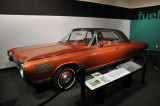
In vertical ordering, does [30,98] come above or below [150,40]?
below

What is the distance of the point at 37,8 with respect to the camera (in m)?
4.26

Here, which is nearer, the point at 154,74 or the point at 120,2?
the point at 154,74

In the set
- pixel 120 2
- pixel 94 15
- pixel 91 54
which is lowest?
pixel 91 54

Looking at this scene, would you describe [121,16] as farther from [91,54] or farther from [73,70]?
[73,70]

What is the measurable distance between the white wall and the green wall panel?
11.1ft

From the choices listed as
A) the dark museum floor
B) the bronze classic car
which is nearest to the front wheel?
the bronze classic car

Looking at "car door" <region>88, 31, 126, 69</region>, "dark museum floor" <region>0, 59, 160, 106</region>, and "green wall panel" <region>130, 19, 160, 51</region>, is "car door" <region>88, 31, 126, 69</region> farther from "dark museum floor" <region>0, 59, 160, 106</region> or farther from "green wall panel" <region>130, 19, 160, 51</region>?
"green wall panel" <region>130, 19, 160, 51</region>

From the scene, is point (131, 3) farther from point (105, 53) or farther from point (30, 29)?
point (30, 29)

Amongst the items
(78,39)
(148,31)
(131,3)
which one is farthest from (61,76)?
(131,3)

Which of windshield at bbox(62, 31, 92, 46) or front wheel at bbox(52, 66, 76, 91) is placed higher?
windshield at bbox(62, 31, 92, 46)

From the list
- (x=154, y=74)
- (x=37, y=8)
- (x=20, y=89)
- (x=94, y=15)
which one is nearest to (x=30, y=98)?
(x=20, y=89)

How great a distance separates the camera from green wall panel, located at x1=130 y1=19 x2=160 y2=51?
6016 mm

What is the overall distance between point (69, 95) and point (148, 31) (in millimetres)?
5834

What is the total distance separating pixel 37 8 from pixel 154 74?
4471 mm
